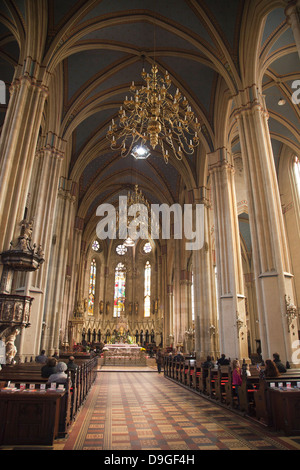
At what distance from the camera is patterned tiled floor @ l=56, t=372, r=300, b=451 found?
402cm

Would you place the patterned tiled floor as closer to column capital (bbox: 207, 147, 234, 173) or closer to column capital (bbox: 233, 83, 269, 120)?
column capital (bbox: 233, 83, 269, 120)

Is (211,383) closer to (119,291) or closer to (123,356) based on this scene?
(123,356)

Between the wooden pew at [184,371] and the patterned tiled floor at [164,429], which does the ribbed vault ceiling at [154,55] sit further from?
the patterned tiled floor at [164,429]

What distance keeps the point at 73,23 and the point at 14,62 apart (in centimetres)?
324

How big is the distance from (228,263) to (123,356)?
35.2 feet

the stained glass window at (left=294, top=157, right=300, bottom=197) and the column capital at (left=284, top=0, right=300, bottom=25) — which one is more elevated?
the stained glass window at (left=294, top=157, right=300, bottom=197)

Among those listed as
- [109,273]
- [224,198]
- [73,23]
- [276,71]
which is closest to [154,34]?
[73,23]

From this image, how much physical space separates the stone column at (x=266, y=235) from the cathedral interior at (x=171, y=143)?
0.12 ft

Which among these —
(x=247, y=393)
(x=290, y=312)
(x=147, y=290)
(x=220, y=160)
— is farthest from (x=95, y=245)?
(x=247, y=393)

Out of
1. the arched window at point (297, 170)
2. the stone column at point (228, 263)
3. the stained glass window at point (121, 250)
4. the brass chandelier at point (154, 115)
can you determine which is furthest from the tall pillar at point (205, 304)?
the stained glass window at point (121, 250)

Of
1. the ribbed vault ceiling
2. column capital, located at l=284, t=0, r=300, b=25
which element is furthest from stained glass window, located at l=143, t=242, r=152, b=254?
column capital, located at l=284, t=0, r=300, b=25

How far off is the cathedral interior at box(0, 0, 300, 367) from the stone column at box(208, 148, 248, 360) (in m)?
0.06

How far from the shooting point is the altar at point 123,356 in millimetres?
19562

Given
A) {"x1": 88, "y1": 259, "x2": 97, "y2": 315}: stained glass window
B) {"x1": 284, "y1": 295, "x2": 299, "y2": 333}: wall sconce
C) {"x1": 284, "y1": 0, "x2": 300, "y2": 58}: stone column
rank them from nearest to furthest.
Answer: {"x1": 284, "y1": 0, "x2": 300, "y2": 58}: stone column
{"x1": 284, "y1": 295, "x2": 299, "y2": 333}: wall sconce
{"x1": 88, "y1": 259, "x2": 97, "y2": 315}: stained glass window
